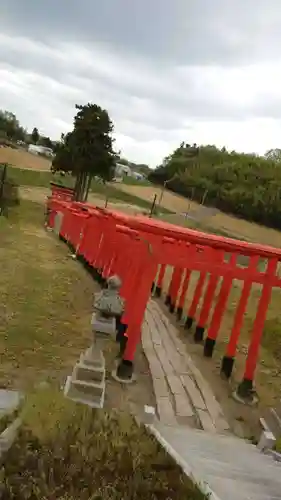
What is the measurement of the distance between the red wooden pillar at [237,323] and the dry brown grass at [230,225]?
22.0 metres

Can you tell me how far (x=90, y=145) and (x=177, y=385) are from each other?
2472 cm

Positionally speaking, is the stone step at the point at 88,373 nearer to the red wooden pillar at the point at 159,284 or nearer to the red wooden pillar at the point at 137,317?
the red wooden pillar at the point at 137,317

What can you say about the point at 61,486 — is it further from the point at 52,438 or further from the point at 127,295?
the point at 127,295

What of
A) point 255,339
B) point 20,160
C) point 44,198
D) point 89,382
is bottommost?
point 44,198

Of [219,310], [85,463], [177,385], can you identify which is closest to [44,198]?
[219,310]

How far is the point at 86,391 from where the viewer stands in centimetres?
636

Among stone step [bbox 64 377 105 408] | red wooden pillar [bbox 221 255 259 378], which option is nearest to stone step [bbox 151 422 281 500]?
stone step [bbox 64 377 105 408]

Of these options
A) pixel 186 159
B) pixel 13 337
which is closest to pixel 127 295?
pixel 13 337

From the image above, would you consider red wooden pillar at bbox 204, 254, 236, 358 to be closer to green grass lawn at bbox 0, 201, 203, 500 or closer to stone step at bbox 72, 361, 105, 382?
green grass lawn at bbox 0, 201, 203, 500

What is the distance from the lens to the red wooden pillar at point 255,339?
915 cm

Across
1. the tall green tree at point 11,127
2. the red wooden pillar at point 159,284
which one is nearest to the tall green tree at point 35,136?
the tall green tree at point 11,127

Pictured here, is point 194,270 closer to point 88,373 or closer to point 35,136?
point 88,373

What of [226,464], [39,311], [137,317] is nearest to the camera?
[226,464]

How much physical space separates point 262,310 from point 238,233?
79.2 ft
